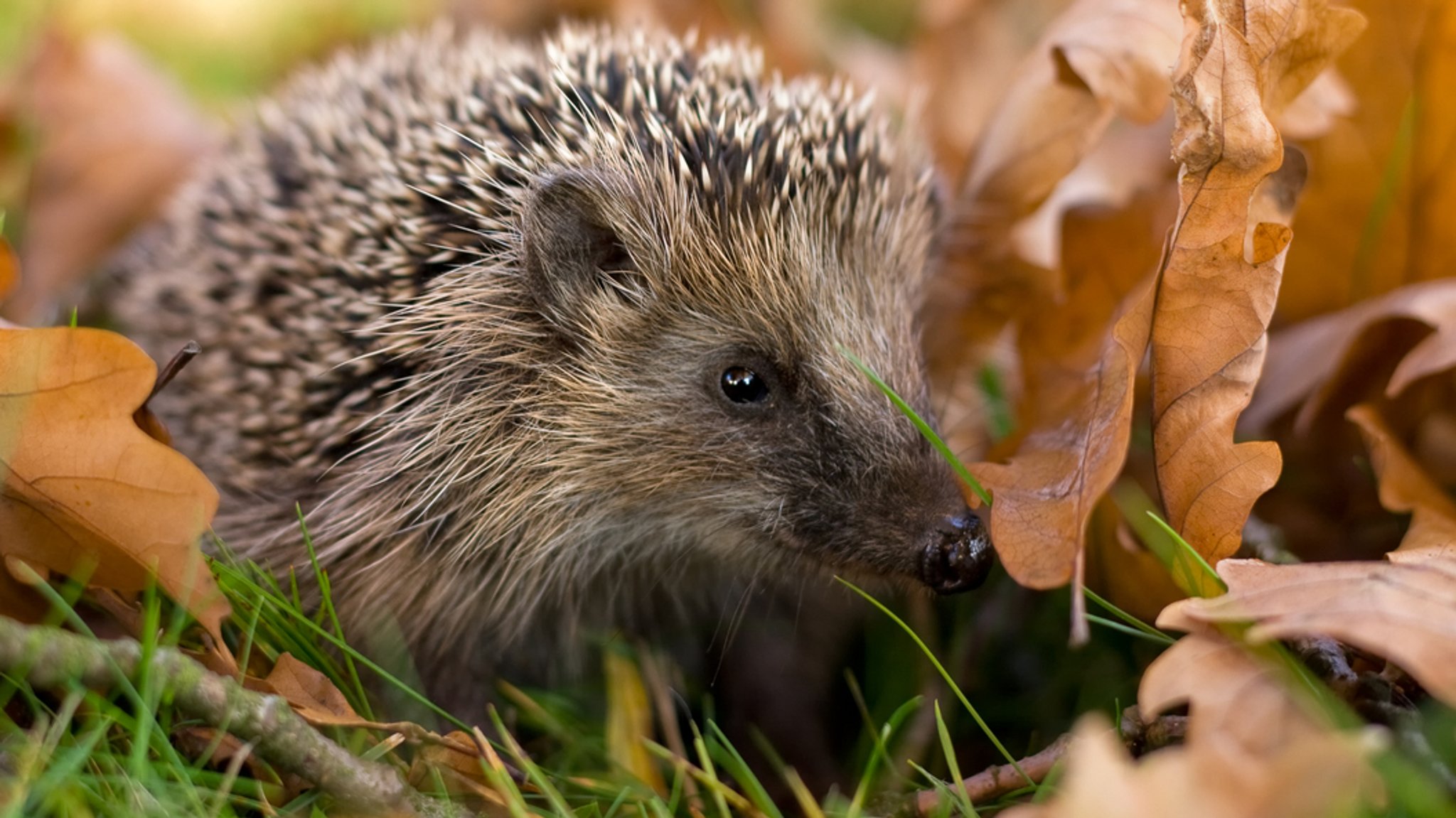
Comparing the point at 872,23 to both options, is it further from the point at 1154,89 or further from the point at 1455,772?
the point at 1455,772

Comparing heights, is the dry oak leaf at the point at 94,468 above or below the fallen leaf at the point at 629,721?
above

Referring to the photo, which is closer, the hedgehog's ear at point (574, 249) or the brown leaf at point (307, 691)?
the brown leaf at point (307, 691)

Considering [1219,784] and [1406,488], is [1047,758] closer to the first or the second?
[1219,784]

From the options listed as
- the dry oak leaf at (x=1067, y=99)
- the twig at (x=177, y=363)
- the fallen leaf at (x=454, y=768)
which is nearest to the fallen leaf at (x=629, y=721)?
the fallen leaf at (x=454, y=768)

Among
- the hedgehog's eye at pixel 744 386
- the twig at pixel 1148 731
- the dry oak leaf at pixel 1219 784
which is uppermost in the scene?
the hedgehog's eye at pixel 744 386

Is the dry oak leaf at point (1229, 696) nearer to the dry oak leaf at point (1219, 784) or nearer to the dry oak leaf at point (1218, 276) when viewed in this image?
the dry oak leaf at point (1219, 784)

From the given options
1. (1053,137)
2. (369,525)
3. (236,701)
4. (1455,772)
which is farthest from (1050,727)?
(236,701)

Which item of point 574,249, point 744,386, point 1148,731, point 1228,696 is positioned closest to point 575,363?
point 574,249
